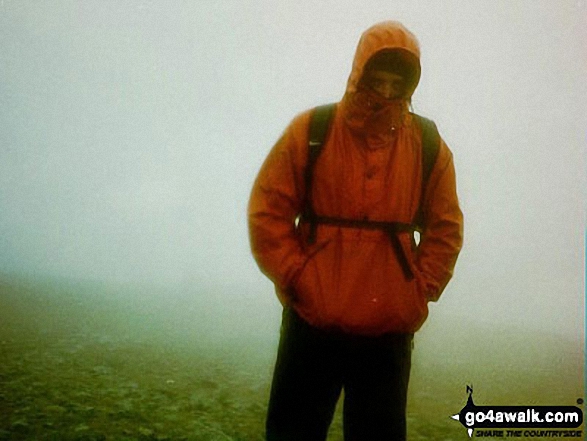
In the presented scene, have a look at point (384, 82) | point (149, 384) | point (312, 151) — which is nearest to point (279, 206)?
point (312, 151)

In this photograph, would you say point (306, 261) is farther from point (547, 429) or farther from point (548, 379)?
point (548, 379)

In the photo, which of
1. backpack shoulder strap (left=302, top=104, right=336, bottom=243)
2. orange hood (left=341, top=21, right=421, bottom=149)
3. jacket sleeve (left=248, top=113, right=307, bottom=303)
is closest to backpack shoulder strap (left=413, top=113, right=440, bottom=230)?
orange hood (left=341, top=21, right=421, bottom=149)

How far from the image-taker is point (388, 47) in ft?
9.61

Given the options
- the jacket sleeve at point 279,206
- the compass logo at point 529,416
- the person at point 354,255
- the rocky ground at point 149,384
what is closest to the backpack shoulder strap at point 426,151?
the person at point 354,255

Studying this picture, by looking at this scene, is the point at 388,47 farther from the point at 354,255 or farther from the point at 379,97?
the point at 354,255

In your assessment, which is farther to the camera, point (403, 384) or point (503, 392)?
point (503, 392)

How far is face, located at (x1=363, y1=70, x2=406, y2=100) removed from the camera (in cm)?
285

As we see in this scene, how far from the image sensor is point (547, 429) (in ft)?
15.0

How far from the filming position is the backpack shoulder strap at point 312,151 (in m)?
2.68

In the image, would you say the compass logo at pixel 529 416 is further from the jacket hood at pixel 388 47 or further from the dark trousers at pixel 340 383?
the jacket hood at pixel 388 47

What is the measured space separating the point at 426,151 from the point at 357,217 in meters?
0.57

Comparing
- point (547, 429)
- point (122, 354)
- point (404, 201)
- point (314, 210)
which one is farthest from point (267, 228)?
point (122, 354)

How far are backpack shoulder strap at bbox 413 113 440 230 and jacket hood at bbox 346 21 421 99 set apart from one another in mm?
209

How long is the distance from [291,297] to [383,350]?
547mm
